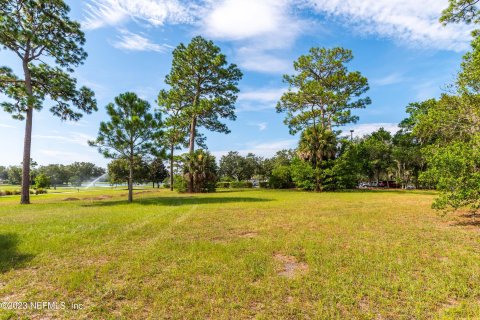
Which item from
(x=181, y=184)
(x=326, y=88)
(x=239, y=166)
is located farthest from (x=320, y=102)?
(x=239, y=166)

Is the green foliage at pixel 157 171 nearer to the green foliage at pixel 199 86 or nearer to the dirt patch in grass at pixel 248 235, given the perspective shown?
the green foliage at pixel 199 86

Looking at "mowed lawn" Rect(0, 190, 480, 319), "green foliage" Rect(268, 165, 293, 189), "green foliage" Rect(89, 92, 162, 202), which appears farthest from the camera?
"green foliage" Rect(268, 165, 293, 189)

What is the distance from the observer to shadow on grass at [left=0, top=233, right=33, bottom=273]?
4906mm

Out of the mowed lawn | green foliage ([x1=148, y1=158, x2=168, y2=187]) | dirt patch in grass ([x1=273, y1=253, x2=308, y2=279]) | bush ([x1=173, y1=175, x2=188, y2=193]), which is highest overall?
green foliage ([x1=148, y1=158, x2=168, y2=187])

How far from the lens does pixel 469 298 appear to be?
11.3 feet

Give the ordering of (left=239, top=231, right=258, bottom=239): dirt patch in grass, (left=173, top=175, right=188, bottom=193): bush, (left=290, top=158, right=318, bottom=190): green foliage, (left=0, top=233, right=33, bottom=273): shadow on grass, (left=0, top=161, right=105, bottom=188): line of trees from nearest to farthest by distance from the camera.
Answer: (left=0, top=233, right=33, bottom=273): shadow on grass → (left=239, top=231, right=258, bottom=239): dirt patch in grass → (left=290, top=158, right=318, bottom=190): green foliage → (left=173, top=175, right=188, bottom=193): bush → (left=0, top=161, right=105, bottom=188): line of trees

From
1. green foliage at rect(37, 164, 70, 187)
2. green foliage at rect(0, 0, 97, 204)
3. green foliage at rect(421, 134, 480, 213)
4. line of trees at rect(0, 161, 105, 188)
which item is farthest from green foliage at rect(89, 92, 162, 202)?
green foliage at rect(37, 164, 70, 187)

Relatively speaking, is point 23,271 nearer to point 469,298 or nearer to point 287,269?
point 287,269

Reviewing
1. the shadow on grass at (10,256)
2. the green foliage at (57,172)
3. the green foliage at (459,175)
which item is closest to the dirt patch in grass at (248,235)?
the shadow on grass at (10,256)

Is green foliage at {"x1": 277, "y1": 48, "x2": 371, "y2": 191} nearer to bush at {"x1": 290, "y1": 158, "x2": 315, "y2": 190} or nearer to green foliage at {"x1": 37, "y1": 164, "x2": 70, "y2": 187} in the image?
bush at {"x1": 290, "y1": 158, "x2": 315, "y2": 190}

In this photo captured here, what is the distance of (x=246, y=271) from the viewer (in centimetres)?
452

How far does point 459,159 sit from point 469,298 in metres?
6.85

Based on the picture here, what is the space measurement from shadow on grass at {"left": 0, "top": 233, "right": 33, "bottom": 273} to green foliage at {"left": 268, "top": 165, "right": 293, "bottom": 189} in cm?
3036

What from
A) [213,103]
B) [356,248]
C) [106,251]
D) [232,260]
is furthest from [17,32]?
[356,248]
